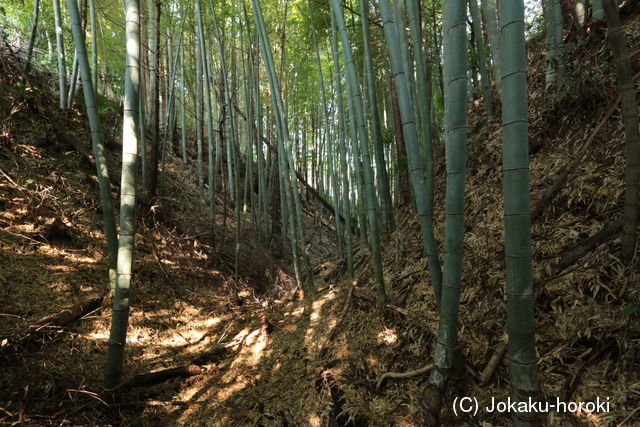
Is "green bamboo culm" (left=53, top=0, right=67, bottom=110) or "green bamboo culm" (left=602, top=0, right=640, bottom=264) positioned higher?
"green bamboo culm" (left=53, top=0, right=67, bottom=110)

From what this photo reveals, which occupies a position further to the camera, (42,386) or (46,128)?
(46,128)

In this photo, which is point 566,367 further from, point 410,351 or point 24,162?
point 24,162

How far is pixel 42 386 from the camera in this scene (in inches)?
66.3

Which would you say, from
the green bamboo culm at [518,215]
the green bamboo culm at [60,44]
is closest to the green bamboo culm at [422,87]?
the green bamboo culm at [518,215]

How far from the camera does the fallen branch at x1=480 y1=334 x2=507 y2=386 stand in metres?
1.29

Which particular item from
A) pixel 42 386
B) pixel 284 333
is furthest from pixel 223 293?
pixel 42 386

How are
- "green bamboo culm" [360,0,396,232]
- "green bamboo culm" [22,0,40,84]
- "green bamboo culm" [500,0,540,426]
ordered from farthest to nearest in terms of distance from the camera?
1. "green bamboo culm" [22,0,40,84]
2. "green bamboo culm" [360,0,396,232]
3. "green bamboo culm" [500,0,540,426]

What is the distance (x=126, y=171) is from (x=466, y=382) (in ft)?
5.95

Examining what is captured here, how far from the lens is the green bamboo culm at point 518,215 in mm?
944

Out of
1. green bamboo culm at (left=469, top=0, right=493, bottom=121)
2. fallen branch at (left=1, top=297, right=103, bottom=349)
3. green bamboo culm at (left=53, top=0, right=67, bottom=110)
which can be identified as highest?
green bamboo culm at (left=53, top=0, right=67, bottom=110)

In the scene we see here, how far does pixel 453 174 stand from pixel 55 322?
2581 mm

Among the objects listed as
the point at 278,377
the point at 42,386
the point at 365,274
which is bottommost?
the point at 278,377

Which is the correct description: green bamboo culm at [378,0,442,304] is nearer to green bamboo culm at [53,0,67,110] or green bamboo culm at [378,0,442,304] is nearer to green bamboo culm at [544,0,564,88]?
green bamboo culm at [544,0,564,88]

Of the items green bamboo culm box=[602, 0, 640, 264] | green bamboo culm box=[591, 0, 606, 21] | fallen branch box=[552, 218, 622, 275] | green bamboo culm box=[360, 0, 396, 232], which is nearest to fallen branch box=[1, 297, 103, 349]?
green bamboo culm box=[360, 0, 396, 232]
